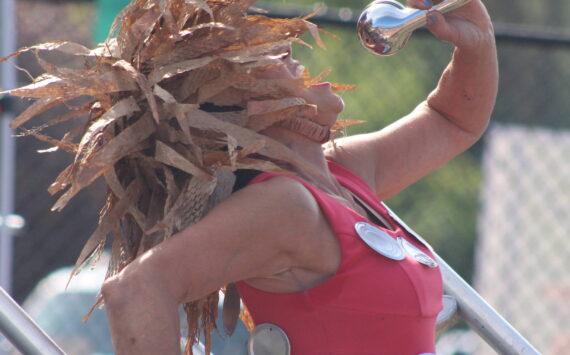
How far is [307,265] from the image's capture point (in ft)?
5.68

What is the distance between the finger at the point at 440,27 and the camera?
1913 millimetres

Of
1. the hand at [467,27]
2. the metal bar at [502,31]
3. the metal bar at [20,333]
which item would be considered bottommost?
the metal bar at [502,31]

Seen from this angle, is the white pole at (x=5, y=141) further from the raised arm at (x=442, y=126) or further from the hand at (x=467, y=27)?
the hand at (x=467, y=27)

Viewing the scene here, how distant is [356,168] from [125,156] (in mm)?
616

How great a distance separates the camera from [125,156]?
5.82ft

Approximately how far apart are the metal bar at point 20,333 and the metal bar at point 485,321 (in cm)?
94

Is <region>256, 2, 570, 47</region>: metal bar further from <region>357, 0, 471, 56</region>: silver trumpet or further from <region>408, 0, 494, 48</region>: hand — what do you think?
<region>357, 0, 471, 56</region>: silver trumpet

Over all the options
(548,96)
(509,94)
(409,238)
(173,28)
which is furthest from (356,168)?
(509,94)

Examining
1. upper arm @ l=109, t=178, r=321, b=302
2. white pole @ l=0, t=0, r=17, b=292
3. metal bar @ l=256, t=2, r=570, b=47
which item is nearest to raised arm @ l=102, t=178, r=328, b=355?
upper arm @ l=109, t=178, r=321, b=302

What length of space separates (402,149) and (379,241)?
520 mm

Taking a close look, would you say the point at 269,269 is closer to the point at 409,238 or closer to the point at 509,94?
the point at 409,238

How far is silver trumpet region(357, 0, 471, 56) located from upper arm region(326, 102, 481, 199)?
38 centimetres

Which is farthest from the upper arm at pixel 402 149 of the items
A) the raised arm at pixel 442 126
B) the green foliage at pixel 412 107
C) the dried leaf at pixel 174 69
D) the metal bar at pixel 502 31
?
the green foliage at pixel 412 107

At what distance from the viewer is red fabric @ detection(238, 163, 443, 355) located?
174 cm
